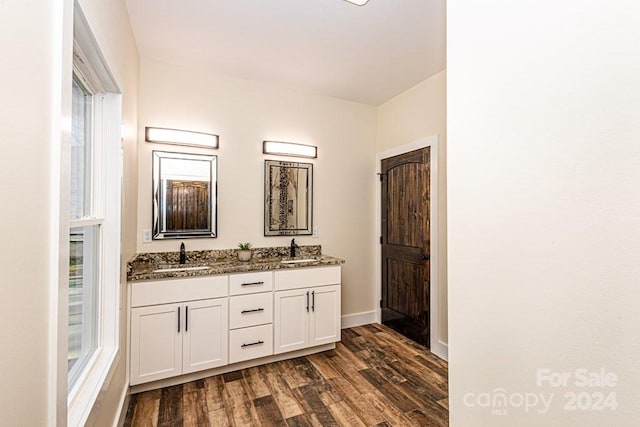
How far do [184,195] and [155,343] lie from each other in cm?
130

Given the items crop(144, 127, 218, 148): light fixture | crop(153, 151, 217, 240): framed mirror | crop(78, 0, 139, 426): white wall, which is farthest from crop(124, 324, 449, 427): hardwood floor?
crop(144, 127, 218, 148): light fixture

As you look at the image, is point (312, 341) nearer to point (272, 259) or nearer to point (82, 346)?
point (272, 259)

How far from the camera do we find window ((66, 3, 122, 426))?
132 centimetres

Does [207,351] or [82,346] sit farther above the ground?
[82,346]

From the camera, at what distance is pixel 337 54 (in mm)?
2635

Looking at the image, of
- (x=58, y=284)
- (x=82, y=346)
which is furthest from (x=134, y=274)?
(x=58, y=284)

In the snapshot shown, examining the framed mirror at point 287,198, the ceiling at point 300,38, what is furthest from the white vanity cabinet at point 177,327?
the ceiling at point 300,38

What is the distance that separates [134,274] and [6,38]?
1888 mm

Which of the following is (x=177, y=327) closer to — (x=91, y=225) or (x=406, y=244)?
(x=91, y=225)

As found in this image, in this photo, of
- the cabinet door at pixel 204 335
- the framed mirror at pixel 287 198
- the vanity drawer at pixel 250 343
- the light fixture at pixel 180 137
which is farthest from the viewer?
the framed mirror at pixel 287 198

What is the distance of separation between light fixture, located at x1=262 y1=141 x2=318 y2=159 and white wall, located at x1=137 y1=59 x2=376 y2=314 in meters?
0.07

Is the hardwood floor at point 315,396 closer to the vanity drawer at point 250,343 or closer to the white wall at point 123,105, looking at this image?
the vanity drawer at point 250,343

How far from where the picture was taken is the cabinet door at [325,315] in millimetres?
2881

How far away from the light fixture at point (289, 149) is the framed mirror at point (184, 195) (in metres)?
0.58
